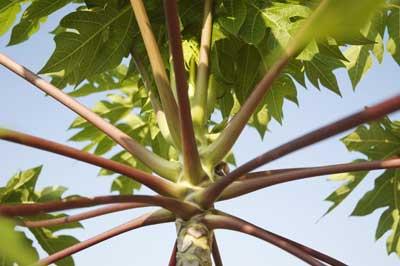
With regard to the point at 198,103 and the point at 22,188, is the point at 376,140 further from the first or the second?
the point at 22,188

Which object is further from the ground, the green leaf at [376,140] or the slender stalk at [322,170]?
the green leaf at [376,140]

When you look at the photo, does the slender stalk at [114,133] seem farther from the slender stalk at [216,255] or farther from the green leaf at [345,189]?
the green leaf at [345,189]

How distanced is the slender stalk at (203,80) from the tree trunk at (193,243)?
1.35ft

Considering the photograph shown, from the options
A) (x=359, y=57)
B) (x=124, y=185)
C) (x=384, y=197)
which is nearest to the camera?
(x=384, y=197)

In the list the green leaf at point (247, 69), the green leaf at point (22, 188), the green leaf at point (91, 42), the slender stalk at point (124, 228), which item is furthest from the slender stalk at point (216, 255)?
the green leaf at point (22, 188)

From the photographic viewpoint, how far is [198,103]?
2014 millimetres

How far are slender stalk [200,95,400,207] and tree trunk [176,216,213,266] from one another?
77 mm

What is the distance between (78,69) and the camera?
2285 mm

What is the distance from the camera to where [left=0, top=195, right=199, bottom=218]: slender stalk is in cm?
105

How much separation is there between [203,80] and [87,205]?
0.91 m

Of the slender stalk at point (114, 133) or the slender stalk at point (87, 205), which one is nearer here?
the slender stalk at point (87, 205)

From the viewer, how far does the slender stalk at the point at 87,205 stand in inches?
41.3

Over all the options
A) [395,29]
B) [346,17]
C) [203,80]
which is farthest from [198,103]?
[346,17]

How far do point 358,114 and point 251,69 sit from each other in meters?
1.34
